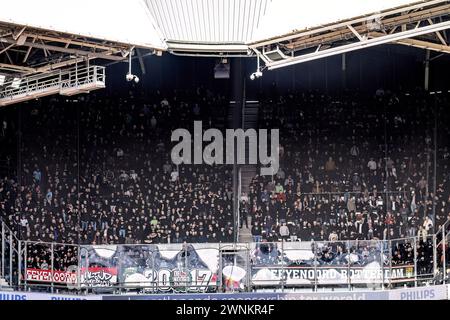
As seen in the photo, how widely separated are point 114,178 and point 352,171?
9.44 metres

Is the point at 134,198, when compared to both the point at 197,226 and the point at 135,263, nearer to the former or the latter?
the point at 197,226

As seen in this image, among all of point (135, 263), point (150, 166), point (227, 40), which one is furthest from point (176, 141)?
point (135, 263)

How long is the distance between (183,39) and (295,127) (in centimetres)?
752

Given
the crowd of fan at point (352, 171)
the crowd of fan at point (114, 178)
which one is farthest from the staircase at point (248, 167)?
the crowd of fan at point (114, 178)

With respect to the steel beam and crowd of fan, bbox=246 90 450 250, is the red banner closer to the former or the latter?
the steel beam

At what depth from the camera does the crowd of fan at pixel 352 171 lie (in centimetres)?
3425

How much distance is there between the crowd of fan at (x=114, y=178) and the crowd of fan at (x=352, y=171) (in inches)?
76.7

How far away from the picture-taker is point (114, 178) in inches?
1431

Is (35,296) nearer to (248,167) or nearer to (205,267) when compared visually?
(205,267)

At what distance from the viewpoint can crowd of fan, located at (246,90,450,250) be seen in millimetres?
34250

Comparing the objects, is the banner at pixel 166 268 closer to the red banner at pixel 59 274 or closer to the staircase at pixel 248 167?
the red banner at pixel 59 274

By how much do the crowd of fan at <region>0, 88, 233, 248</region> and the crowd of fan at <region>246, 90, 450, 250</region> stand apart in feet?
6.39

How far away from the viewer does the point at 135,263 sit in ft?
86.8

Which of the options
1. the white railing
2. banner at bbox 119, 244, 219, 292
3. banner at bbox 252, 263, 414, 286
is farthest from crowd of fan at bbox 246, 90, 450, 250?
the white railing
